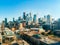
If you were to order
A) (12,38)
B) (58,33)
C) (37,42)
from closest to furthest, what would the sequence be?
1. (37,42)
2. (12,38)
3. (58,33)

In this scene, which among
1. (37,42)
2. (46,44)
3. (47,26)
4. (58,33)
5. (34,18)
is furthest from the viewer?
(34,18)

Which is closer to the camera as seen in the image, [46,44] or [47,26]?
[46,44]

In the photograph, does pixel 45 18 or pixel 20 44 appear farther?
pixel 45 18

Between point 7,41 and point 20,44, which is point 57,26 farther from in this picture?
point 20,44

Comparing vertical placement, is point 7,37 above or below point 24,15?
below

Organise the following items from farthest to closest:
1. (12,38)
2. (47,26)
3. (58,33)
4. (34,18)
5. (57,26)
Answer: (34,18) < (47,26) < (57,26) < (58,33) < (12,38)

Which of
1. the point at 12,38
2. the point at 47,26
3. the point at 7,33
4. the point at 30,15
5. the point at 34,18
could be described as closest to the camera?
the point at 12,38

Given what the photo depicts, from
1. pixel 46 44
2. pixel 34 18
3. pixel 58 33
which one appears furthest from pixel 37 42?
pixel 34 18

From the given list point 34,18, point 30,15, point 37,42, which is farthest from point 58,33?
point 30,15

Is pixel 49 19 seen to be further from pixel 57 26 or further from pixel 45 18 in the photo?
pixel 57 26
